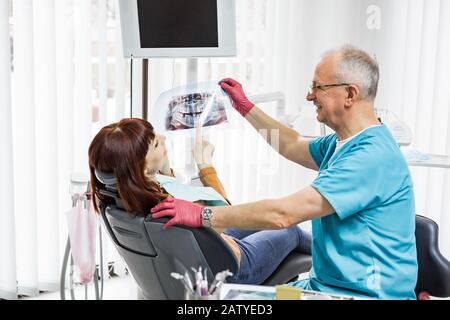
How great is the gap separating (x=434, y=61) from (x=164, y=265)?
6.83 ft

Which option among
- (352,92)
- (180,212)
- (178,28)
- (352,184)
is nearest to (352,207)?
(352,184)

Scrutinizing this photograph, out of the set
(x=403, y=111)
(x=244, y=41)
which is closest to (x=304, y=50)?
(x=244, y=41)

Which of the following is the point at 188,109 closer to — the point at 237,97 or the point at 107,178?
the point at 237,97

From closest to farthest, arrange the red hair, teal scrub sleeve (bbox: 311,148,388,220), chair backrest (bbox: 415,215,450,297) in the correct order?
teal scrub sleeve (bbox: 311,148,388,220)
the red hair
chair backrest (bbox: 415,215,450,297)

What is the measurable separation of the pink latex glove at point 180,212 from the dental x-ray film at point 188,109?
1.71 ft

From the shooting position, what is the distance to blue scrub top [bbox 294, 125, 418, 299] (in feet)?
5.12

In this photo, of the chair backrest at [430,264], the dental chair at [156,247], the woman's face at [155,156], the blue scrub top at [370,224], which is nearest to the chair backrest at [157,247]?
the dental chair at [156,247]

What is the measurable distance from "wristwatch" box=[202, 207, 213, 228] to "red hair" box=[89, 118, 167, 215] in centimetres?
15

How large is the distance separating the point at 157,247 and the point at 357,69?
68 centimetres

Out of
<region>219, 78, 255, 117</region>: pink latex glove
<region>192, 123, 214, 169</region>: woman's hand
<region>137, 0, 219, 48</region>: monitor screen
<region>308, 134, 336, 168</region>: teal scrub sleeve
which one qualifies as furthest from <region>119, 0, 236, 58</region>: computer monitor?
<region>308, 134, 336, 168</region>: teal scrub sleeve

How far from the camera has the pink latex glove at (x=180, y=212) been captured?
159cm

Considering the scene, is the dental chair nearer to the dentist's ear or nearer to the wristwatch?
the wristwatch

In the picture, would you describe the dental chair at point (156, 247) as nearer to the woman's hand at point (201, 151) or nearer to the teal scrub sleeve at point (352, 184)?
the teal scrub sleeve at point (352, 184)

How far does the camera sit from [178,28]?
7.39 feet
